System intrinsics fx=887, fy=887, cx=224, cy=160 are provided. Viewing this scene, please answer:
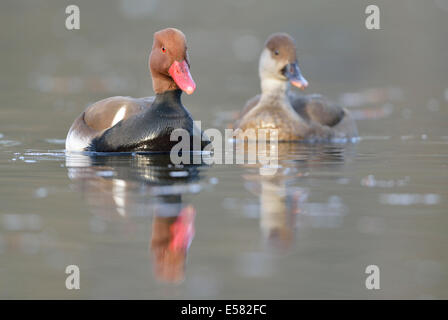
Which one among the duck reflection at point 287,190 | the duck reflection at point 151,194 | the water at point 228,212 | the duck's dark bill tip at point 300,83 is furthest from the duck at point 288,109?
the duck reflection at point 151,194

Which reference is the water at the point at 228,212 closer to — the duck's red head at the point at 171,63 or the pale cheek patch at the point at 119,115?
the pale cheek patch at the point at 119,115

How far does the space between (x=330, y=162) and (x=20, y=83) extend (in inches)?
478

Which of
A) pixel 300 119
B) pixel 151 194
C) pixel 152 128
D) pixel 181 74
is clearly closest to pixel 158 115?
pixel 152 128

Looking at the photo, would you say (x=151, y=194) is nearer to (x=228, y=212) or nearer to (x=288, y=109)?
(x=228, y=212)

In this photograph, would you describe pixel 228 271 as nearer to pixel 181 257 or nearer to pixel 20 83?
pixel 181 257

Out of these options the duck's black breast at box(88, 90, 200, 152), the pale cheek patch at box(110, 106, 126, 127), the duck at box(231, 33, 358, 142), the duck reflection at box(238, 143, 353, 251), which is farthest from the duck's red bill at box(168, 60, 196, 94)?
the duck at box(231, 33, 358, 142)

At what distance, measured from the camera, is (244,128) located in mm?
12789

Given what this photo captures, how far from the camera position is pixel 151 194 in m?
7.71

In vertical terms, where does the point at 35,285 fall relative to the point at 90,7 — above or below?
below

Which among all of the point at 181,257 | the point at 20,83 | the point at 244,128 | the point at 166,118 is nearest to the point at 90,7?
the point at 20,83

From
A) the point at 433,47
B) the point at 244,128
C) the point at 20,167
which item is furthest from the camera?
the point at 433,47

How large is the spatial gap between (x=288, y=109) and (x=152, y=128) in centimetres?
327

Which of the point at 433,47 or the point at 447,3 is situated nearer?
the point at 433,47

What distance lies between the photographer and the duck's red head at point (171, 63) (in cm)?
1005
